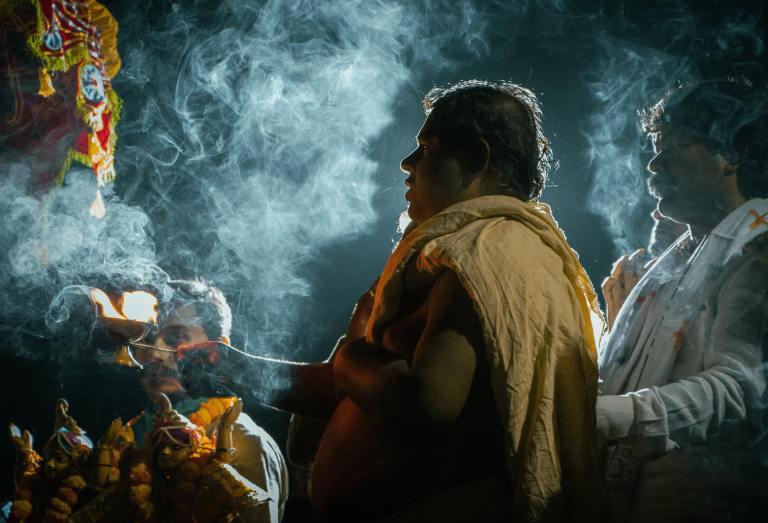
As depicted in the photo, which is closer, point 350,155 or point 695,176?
point 695,176

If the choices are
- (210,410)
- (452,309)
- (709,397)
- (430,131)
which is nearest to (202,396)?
(210,410)

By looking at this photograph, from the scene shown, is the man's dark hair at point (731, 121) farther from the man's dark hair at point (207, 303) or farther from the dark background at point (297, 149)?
the man's dark hair at point (207, 303)

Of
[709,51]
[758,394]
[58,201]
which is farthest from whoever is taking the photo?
[58,201]

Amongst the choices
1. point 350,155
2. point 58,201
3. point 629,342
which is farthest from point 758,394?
point 58,201

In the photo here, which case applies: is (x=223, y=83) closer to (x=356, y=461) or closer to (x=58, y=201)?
(x=58, y=201)

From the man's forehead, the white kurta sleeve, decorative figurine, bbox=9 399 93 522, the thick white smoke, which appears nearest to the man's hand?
the white kurta sleeve

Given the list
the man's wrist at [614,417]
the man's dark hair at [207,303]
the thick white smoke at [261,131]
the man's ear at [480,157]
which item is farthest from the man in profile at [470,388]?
the man's dark hair at [207,303]

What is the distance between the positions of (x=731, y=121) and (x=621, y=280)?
0.97m

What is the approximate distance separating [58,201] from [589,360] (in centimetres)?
377

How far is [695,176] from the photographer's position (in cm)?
321

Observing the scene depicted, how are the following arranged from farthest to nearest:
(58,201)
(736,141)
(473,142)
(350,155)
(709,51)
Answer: (58,201), (350,155), (709,51), (736,141), (473,142)

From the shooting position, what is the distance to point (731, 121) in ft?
10.4

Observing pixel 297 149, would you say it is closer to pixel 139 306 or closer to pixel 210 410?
pixel 139 306

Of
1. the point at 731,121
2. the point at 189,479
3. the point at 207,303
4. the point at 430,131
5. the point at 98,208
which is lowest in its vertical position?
the point at 189,479
